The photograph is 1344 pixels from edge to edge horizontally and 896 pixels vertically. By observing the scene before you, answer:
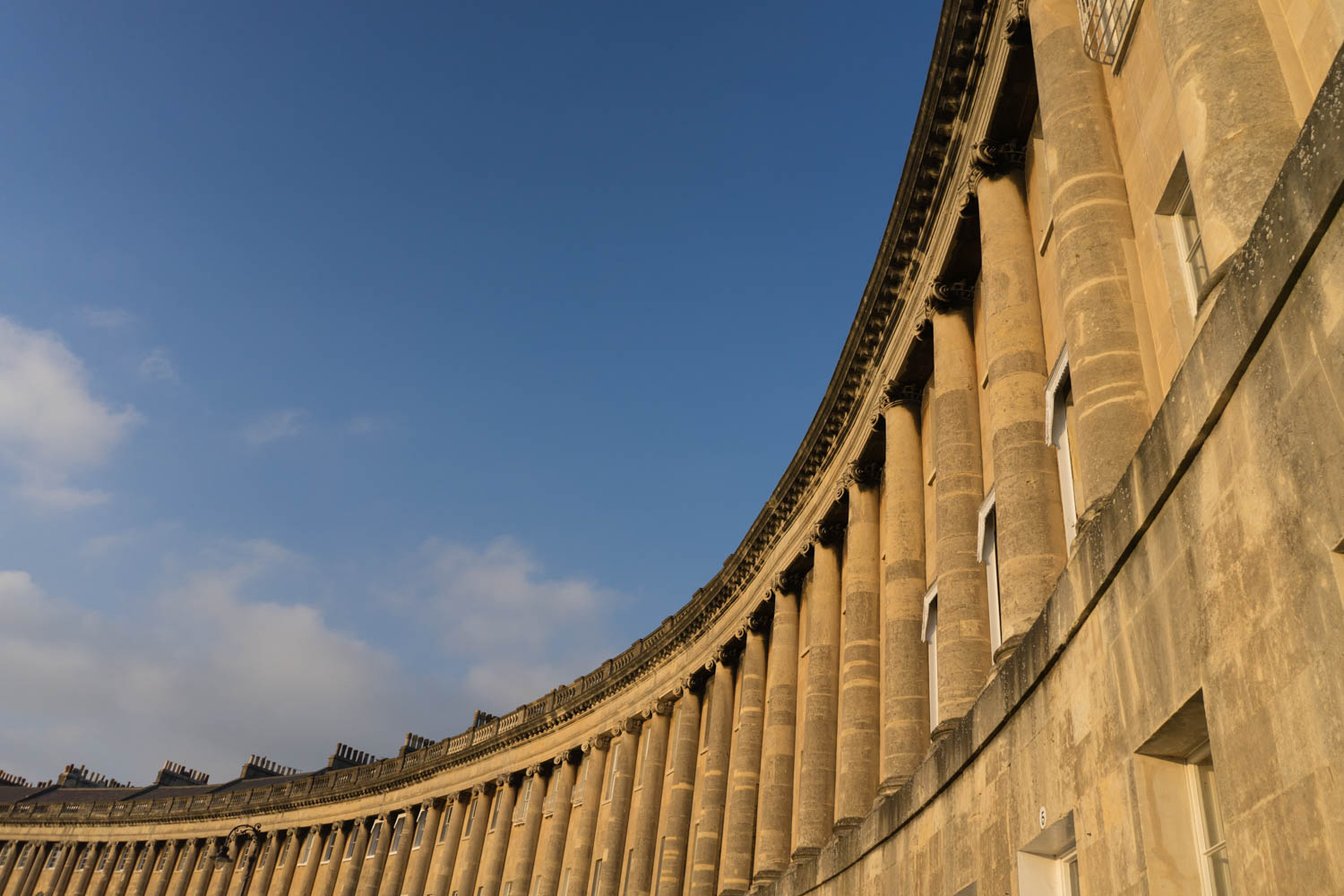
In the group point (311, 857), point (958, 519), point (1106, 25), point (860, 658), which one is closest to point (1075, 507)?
point (958, 519)

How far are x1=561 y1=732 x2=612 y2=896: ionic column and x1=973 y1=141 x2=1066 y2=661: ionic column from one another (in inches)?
1127

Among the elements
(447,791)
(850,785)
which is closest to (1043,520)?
(850,785)

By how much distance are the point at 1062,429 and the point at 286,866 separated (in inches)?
2352

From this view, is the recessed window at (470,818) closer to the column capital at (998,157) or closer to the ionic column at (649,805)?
the ionic column at (649,805)

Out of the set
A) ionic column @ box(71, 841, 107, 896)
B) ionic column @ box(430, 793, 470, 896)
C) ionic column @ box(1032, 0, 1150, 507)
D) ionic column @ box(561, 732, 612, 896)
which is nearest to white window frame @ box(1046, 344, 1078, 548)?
ionic column @ box(1032, 0, 1150, 507)

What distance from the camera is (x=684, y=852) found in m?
30.4

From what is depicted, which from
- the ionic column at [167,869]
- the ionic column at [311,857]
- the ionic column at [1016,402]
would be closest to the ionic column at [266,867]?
the ionic column at [311,857]

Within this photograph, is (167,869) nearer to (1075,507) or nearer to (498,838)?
(498,838)

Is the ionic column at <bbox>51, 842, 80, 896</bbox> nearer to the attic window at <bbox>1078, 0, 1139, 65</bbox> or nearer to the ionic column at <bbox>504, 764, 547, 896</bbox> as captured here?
the ionic column at <bbox>504, 764, 547, 896</bbox>

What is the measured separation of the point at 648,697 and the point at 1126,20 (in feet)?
98.1

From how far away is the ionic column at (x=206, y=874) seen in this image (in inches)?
2497

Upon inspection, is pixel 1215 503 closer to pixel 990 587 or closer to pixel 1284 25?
pixel 1284 25

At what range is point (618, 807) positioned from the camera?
35.5m

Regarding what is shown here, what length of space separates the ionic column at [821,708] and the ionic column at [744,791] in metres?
4.74
